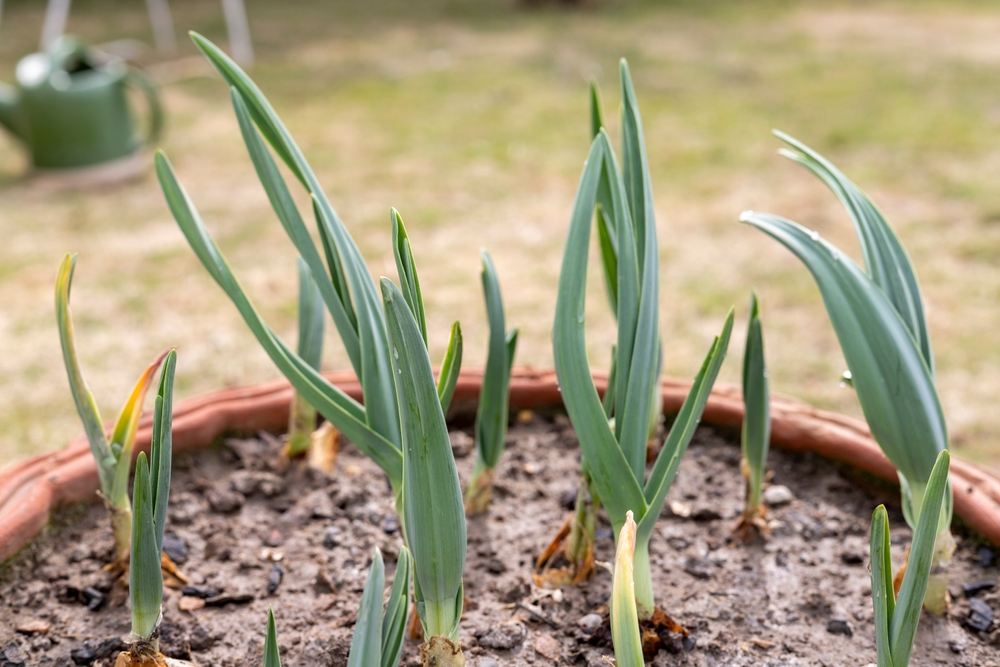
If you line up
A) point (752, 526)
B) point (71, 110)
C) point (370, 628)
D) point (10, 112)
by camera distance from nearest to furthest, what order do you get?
point (370, 628) < point (752, 526) < point (71, 110) < point (10, 112)

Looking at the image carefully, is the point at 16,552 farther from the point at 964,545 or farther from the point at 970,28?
the point at 970,28

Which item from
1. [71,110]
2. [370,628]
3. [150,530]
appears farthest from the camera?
[71,110]

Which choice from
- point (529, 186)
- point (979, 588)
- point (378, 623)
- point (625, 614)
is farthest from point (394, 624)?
point (529, 186)

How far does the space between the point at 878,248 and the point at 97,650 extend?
773mm

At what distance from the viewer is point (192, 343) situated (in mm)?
2188

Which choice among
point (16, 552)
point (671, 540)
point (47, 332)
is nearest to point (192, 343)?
point (47, 332)

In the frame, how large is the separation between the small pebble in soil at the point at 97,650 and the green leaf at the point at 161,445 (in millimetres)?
175

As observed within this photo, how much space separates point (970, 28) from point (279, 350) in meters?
5.26

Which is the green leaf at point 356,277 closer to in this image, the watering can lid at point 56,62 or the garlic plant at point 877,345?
the garlic plant at point 877,345

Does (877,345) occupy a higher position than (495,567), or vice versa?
(877,345)

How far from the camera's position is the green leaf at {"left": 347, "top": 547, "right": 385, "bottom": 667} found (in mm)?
626

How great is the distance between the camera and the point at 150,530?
2.42 feet

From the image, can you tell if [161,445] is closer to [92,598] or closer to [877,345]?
[92,598]

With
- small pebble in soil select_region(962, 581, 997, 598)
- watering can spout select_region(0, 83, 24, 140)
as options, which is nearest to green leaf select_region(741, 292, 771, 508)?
small pebble in soil select_region(962, 581, 997, 598)
